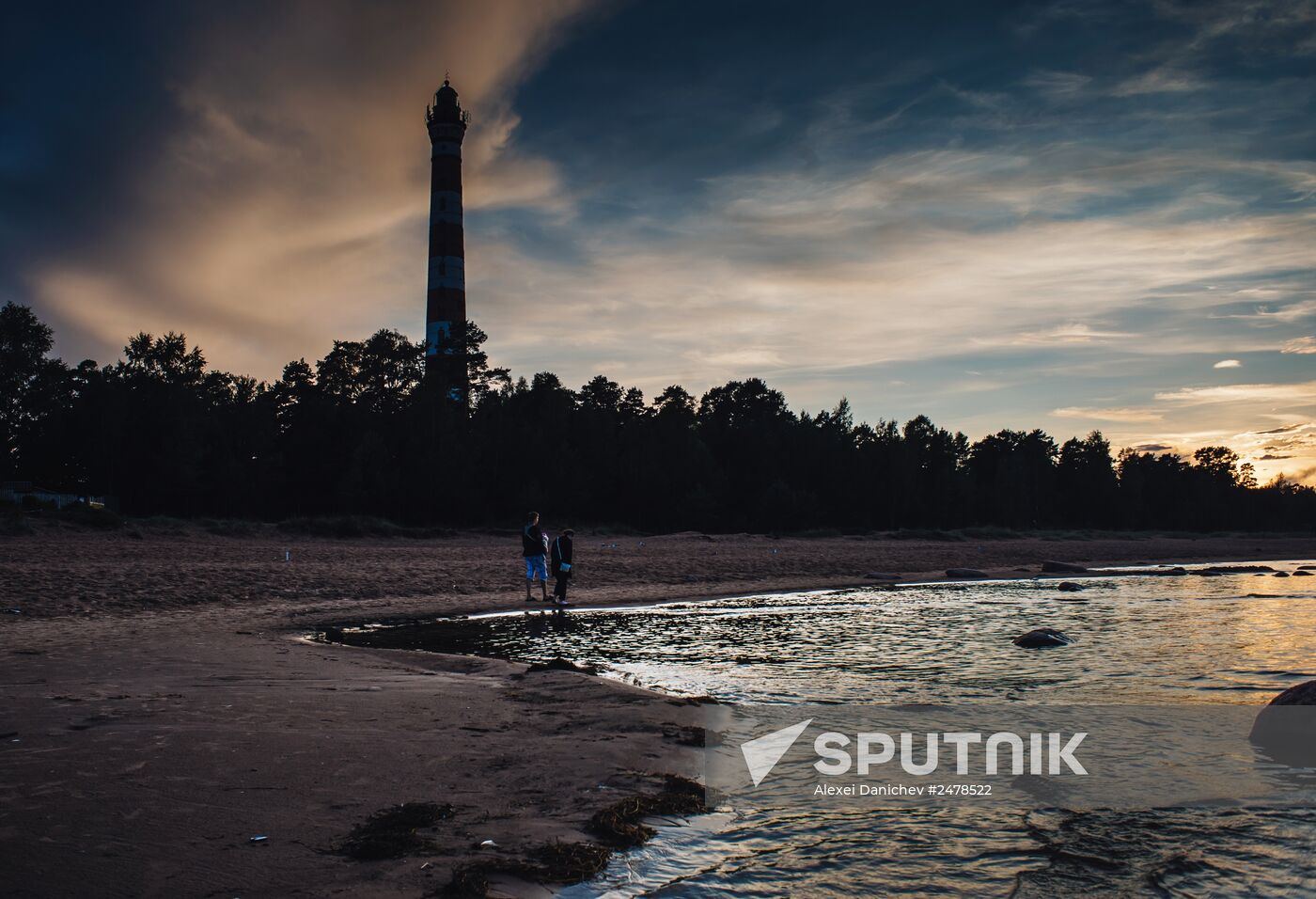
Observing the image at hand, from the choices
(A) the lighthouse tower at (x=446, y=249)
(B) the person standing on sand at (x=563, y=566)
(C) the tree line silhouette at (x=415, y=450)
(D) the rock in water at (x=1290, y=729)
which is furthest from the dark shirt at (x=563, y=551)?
(A) the lighthouse tower at (x=446, y=249)

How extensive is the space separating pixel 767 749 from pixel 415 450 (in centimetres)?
5735

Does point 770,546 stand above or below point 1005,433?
below

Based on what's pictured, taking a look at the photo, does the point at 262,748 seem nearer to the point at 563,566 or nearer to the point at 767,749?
the point at 767,749

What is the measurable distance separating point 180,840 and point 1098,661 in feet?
48.0

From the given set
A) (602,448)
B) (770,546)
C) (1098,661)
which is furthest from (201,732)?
(602,448)

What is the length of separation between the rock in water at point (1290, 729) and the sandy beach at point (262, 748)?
630 centimetres

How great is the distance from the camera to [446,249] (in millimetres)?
65500

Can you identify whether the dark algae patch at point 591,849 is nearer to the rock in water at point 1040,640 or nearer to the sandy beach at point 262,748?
the sandy beach at point 262,748

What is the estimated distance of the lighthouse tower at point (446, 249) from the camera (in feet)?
217

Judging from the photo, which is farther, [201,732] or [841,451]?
[841,451]

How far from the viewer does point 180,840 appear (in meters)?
5.32

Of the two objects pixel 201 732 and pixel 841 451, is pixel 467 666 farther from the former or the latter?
pixel 841 451

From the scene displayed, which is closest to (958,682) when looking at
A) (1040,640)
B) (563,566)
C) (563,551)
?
(1040,640)

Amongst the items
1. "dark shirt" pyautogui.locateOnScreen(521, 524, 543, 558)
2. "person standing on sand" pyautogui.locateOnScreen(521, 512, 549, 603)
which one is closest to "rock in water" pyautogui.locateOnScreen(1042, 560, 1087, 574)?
"person standing on sand" pyautogui.locateOnScreen(521, 512, 549, 603)
